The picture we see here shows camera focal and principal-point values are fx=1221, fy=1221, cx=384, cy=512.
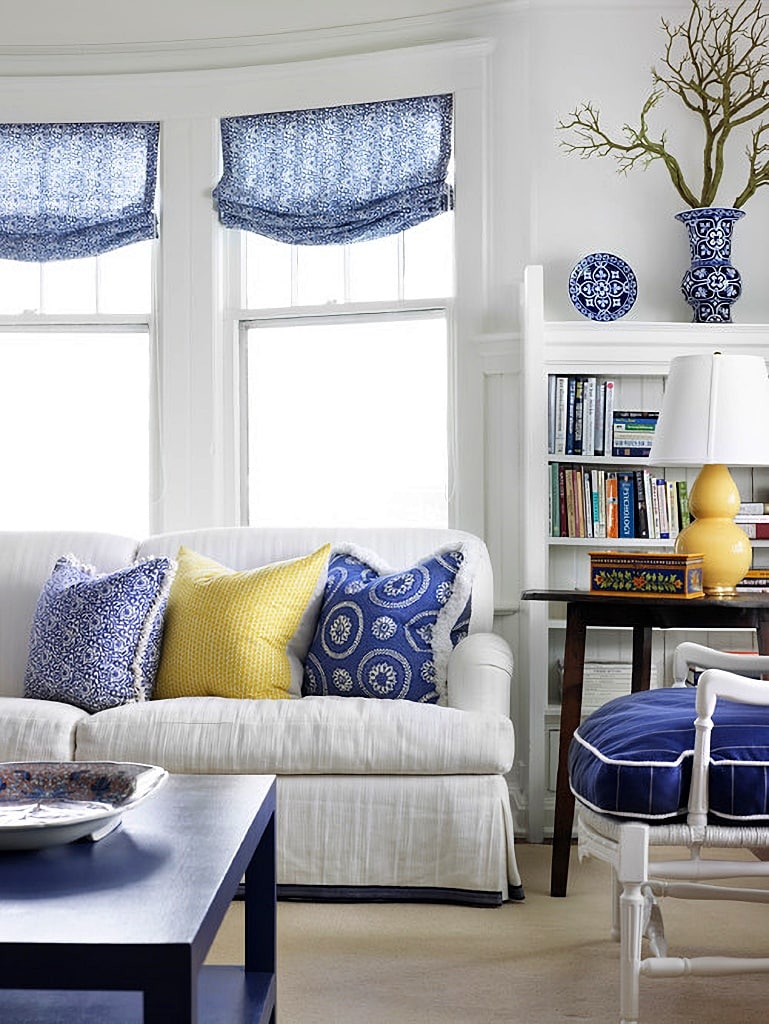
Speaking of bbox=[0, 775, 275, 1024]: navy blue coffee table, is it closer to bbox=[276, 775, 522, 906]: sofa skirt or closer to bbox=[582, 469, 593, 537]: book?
bbox=[276, 775, 522, 906]: sofa skirt

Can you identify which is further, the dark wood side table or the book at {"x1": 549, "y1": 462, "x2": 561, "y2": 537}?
the book at {"x1": 549, "y1": 462, "x2": 561, "y2": 537}

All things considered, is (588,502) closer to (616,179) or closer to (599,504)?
(599,504)

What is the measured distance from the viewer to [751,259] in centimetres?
411

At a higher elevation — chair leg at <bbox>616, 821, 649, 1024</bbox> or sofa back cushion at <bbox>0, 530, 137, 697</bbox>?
sofa back cushion at <bbox>0, 530, 137, 697</bbox>

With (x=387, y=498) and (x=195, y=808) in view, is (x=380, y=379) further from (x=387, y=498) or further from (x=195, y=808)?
(x=195, y=808)

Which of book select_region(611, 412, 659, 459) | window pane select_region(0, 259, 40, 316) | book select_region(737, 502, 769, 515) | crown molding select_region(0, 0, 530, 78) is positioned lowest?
book select_region(737, 502, 769, 515)

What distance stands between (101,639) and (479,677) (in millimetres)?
1069

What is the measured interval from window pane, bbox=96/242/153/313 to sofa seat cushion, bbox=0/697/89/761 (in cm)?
189

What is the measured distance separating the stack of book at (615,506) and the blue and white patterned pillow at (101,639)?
1.26m

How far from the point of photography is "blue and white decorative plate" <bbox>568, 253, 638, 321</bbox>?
3988mm

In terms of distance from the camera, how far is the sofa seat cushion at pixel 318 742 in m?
3.05

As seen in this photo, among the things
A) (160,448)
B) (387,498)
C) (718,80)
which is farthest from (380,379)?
(718,80)

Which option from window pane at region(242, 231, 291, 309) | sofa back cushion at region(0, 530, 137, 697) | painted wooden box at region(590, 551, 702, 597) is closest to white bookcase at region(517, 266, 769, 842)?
painted wooden box at region(590, 551, 702, 597)

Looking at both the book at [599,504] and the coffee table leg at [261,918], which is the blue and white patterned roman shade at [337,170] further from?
the coffee table leg at [261,918]
